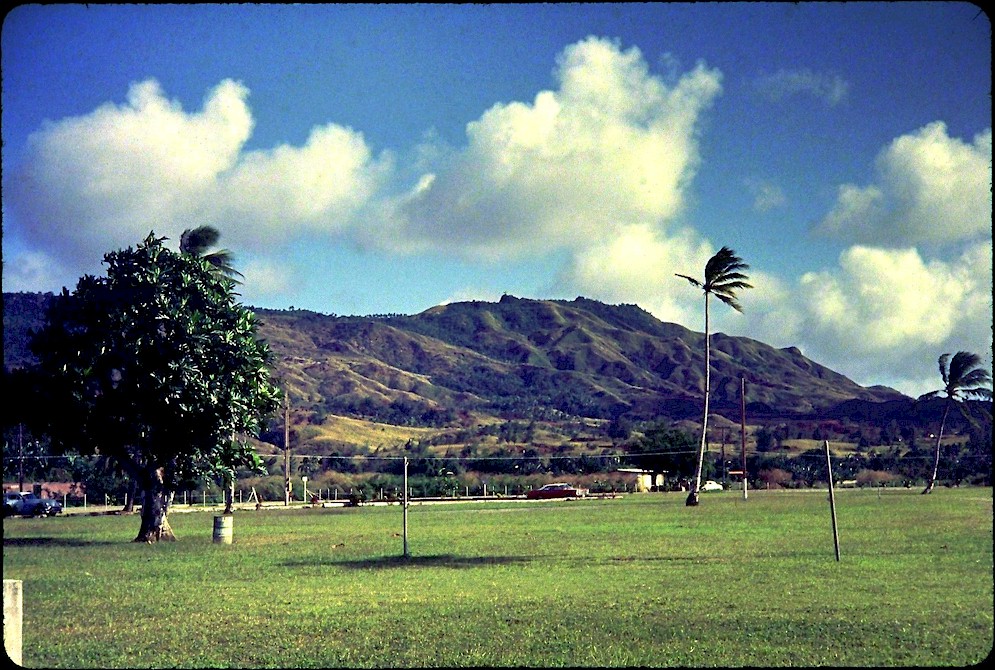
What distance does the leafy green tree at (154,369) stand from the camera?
87.1 feet

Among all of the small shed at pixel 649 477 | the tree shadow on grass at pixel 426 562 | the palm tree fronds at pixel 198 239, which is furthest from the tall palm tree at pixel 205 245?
the small shed at pixel 649 477

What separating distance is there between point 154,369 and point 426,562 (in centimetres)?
1027

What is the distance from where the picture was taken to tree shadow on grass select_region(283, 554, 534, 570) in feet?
63.8

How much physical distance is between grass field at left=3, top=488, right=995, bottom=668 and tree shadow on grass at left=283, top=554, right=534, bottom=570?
8 centimetres

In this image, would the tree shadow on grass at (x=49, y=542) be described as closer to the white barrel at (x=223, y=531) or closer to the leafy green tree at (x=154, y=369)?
the leafy green tree at (x=154, y=369)

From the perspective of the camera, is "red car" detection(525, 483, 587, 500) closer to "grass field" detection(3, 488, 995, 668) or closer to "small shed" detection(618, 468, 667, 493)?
"small shed" detection(618, 468, 667, 493)

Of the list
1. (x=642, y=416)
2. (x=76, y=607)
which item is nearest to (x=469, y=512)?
(x=76, y=607)

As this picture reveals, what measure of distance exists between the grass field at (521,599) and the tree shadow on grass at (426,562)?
8 cm

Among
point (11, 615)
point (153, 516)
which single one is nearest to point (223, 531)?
point (153, 516)

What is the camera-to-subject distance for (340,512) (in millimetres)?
44812

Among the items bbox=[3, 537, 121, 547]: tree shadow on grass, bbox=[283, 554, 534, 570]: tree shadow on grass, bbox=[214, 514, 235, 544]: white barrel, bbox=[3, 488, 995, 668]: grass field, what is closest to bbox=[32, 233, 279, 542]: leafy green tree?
bbox=[3, 537, 121, 547]: tree shadow on grass

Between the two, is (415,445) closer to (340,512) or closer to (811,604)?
(340,512)

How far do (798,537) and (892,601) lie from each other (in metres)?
11.4

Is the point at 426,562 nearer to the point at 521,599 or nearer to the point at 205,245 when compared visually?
the point at 521,599
